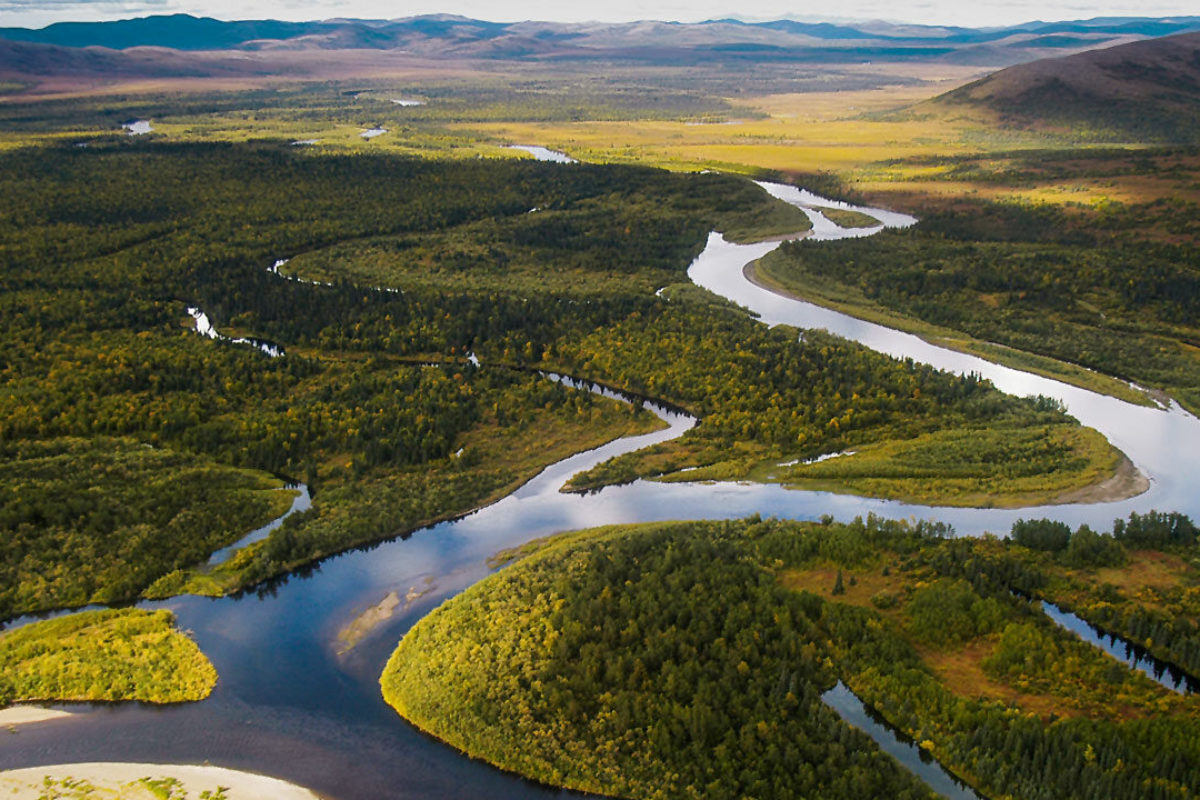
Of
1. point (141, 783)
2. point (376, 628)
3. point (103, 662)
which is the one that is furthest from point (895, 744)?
point (103, 662)

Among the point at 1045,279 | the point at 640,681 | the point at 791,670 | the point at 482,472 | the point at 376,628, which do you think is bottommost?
the point at 376,628

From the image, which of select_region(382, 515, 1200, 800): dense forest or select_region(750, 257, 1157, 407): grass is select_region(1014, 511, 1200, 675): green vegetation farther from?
select_region(750, 257, 1157, 407): grass

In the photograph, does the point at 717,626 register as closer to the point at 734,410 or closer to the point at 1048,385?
the point at 734,410

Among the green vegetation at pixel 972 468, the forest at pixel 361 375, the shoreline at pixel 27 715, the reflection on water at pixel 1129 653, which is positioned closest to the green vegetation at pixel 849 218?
the forest at pixel 361 375

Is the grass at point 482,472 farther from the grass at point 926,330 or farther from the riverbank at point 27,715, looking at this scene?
the grass at point 926,330

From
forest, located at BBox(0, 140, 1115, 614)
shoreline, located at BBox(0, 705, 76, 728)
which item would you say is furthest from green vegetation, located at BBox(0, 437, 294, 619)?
shoreline, located at BBox(0, 705, 76, 728)

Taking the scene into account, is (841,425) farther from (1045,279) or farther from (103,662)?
(103,662)
